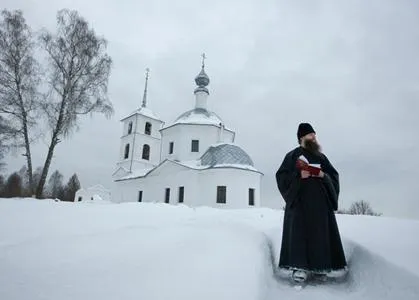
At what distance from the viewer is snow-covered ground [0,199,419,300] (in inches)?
114

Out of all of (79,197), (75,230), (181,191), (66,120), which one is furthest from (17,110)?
(79,197)

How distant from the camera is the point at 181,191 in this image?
25.4 meters

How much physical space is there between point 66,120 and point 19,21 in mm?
5694

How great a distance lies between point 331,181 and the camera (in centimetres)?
410

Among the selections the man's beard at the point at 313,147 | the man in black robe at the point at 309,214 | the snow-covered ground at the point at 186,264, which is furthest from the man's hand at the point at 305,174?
the snow-covered ground at the point at 186,264

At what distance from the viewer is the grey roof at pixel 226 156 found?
79.6 feet

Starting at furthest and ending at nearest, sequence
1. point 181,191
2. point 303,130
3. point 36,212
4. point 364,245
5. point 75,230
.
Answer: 1. point 181,191
2. point 36,212
3. point 75,230
4. point 303,130
5. point 364,245

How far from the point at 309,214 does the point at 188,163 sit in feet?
75.8

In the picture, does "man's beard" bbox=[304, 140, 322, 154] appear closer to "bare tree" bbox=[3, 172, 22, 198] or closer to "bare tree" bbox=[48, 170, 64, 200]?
"bare tree" bbox=[3, 172, 22, 198]

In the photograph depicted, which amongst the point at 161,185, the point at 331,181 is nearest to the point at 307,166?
the point at 331,181

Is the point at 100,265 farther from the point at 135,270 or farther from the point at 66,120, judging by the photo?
the point at 66,120

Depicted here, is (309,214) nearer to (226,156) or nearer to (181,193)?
(226,156)

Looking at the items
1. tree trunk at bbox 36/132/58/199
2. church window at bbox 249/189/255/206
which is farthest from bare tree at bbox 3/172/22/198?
church window at bbox 249/189/255/206

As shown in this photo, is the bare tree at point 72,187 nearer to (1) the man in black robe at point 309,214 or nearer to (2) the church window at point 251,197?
(2) the church window at point 251,197
